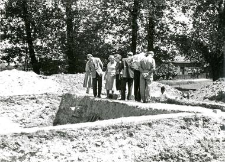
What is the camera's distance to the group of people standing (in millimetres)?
13141

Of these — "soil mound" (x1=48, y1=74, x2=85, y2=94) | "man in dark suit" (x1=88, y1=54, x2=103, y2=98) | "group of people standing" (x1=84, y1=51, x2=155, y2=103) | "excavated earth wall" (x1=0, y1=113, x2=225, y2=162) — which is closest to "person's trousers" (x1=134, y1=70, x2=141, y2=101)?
"group of people standing" (x1=84, y1=51, x2=155, y2=103)

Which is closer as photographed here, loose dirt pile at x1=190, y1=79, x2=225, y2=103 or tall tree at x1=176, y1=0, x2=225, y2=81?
loose dirt pile at x1=190, y1=79, x2=225, y2=103

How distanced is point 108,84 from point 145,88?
2.18m

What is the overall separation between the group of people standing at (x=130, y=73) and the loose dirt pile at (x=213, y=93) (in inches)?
213

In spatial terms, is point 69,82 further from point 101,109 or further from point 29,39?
point 101,109

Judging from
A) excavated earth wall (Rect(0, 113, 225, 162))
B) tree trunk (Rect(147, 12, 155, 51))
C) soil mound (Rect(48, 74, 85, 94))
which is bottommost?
soil mound (Rect(48, 74, 85, 94))

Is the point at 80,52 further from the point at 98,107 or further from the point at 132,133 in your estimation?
the point at 132,133

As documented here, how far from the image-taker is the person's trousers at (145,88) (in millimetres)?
13117

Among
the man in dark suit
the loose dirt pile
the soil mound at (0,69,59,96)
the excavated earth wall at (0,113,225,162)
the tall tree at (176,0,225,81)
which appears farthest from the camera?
the tall tree at (176,0,225,81)

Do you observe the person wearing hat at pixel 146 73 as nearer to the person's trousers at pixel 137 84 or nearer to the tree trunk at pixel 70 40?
the person's trousers at pixel 137 84

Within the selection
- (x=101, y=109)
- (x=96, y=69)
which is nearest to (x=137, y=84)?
(x=101, y=109)

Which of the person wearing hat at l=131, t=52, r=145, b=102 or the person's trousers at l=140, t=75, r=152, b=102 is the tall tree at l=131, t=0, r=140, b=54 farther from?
the person's trousers at l=140, t=75, r=152, b=102

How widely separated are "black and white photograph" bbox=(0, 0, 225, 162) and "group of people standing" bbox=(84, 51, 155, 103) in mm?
34

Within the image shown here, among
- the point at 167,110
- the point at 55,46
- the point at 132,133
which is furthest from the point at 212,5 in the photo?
the point at 132,133
